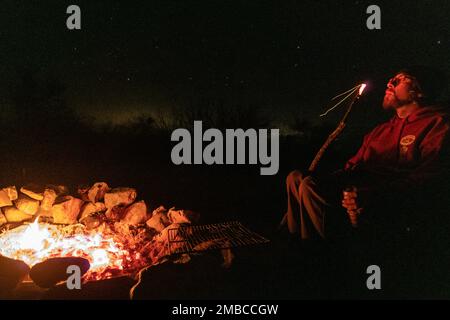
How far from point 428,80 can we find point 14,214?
5.08 m

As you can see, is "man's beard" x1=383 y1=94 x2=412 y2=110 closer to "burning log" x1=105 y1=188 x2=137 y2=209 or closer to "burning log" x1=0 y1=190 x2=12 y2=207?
"burning log" x1=105 y1=188 x2=137 y2=209

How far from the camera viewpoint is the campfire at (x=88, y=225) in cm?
408

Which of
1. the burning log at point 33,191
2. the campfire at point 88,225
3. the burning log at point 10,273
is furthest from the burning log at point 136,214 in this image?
the burning log at point 10,273

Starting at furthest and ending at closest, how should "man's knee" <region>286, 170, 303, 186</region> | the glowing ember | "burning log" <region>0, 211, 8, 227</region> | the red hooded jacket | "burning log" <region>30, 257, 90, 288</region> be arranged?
"burning log" <region>0, 211, 8, 227</region>, "man's knee" <region>286, 170, 303, 186</region>, the glowing ember, the red hooded jacket, "burning log" <region>30, 257, 90, 288</region>

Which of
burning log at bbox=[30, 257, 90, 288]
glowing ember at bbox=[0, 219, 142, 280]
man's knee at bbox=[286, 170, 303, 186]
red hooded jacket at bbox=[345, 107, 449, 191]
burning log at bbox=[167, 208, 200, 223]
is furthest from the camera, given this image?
burning log at bbox=[167, 208, 200, 223]

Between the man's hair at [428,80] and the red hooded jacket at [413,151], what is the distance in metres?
0.15

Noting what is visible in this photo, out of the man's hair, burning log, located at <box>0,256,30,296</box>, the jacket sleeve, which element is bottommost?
burning log, located at <box>0,256,30,296</box>

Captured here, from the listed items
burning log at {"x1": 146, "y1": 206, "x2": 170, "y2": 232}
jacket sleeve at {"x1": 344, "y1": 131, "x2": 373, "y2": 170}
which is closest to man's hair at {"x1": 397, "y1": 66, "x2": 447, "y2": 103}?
jacket sleeve at {"x1": 344, "y1": 131, "x2": 373, "y2": 170}

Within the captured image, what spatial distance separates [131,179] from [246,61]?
1.97 m

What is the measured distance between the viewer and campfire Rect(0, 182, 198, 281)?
4.08m

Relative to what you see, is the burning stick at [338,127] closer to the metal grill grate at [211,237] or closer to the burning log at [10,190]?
the metal grill grate at [211,237]

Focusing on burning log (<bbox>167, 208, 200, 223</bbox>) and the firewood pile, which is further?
burning log (<bbox>167, 208, 200, 223</bbox>)

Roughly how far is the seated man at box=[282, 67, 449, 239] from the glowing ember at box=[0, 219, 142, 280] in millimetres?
1982
